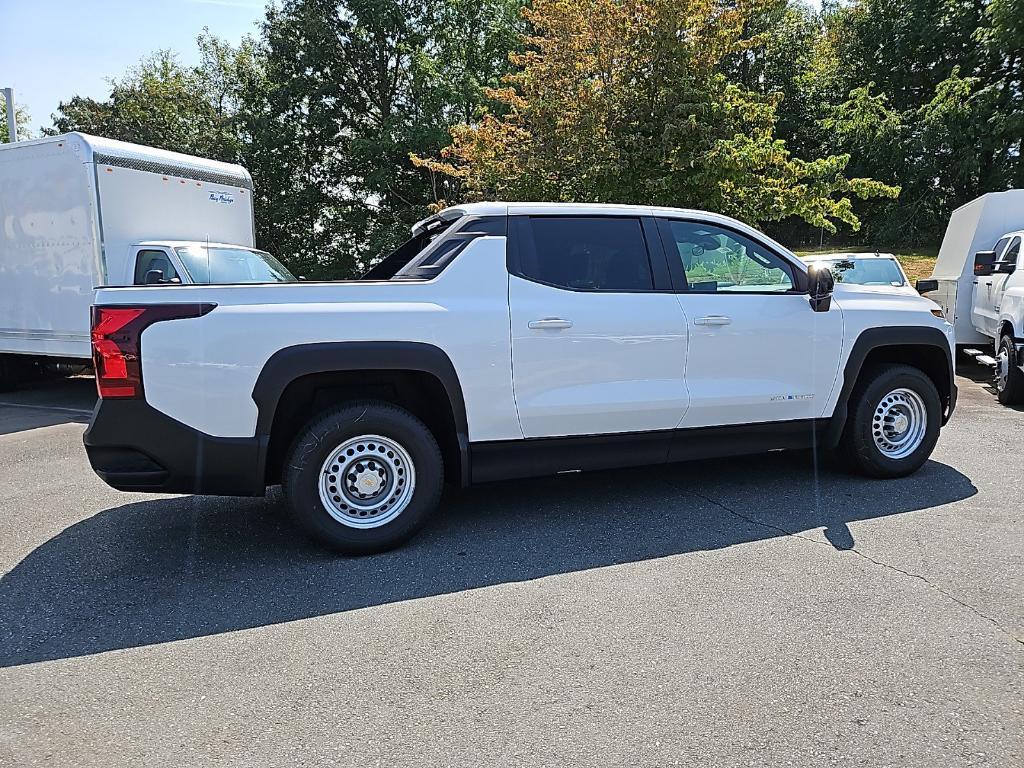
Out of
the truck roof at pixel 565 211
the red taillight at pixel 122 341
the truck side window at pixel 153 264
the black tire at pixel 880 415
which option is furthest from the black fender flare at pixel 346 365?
the truck side window at pixel 153 264

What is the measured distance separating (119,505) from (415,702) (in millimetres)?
3426

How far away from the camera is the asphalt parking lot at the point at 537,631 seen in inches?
106

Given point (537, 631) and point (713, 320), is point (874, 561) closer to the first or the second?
point (713, 320)

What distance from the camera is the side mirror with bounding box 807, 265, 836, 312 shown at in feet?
16.6

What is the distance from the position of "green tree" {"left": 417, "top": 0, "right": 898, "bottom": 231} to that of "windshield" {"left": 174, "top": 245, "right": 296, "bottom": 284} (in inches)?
187

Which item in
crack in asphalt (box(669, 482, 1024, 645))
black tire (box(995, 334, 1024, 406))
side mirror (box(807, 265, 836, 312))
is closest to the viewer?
crack in asphalt (box(669, 482, 1024, 645))

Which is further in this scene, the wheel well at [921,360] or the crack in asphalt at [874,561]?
the wheel well at [921,360]

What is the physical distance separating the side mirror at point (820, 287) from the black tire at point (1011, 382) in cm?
456

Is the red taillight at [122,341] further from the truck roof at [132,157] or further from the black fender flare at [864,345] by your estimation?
the truck roof at [132,157]

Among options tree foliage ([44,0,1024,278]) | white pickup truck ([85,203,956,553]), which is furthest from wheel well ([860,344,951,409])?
tree foliage ([44,0,1024,278])

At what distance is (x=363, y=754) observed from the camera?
2.61 meters

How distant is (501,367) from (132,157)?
7.12 meters

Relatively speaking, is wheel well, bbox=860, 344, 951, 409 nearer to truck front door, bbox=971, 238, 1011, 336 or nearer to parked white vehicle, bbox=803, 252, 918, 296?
truck front door, bbox=971, 238, 1011, 336

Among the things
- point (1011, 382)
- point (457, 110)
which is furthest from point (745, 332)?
point (457, 110)
